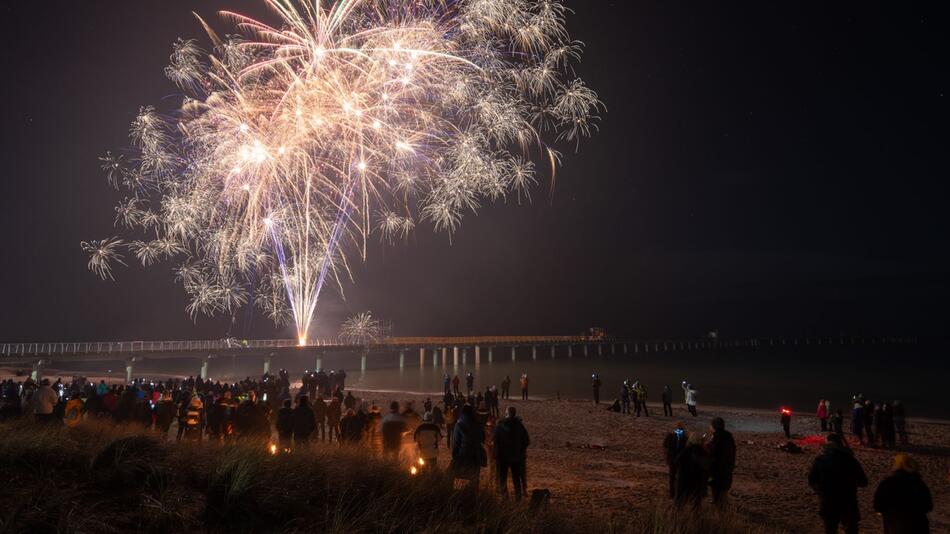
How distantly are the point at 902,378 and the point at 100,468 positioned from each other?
87155 millimetres

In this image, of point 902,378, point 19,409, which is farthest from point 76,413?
point 902,378

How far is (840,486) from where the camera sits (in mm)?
6297

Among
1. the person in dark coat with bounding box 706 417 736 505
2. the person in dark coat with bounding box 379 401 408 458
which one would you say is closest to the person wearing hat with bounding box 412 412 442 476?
the person in dark coat with bounding box 379 401 408 458

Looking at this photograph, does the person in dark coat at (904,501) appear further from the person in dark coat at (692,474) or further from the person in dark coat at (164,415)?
the person in dark coat at (164,415)

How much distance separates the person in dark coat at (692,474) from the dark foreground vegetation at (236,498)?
0.53 metres

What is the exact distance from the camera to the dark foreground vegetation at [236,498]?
5.39 metres

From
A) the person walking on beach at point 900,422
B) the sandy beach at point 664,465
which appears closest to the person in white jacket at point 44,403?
the sandy beach at point 664,465

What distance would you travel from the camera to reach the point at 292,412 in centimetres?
1016

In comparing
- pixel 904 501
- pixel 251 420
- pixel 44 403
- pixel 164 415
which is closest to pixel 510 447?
pixel 904 501

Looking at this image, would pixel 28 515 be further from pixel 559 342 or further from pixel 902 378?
pixel 559 342

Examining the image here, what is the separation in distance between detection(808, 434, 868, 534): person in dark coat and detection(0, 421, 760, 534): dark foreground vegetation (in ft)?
3.04

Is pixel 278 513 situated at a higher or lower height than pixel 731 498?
higher

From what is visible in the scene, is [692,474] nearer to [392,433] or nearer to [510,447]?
[510,447]

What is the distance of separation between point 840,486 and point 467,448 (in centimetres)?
439
